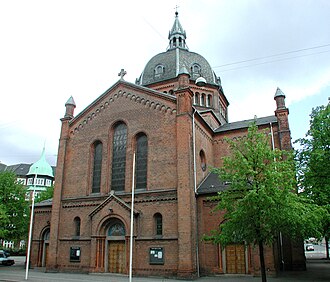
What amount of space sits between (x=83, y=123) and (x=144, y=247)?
40.2 feet

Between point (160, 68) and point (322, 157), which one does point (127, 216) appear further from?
point (160, 68)

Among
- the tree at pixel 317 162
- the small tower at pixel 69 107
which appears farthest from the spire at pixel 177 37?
the tree at pixel 317 162

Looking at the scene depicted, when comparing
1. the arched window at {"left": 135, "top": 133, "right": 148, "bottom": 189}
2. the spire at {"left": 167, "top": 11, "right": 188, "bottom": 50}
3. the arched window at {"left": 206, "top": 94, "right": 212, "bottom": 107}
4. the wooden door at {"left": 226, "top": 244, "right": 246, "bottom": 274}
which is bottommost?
the wooden door at {"left": 226, "top": 244, "right": 246, "bottom": 274}

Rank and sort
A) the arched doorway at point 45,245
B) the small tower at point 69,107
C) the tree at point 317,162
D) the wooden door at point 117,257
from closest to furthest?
the tree at point 317,162 < the wooden door at point 117,257 < the arched doorway at point 45,245 < the small tower at point 69,107

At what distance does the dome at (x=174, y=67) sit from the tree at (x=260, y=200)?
19.7m

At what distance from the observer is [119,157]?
2533cm

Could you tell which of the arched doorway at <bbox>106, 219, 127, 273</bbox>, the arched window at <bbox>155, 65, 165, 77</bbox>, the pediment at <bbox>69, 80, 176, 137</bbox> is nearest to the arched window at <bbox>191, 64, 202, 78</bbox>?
the arched window at <bbox>155, 65, 165, 77</bbox>

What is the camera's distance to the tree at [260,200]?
47.8 feet

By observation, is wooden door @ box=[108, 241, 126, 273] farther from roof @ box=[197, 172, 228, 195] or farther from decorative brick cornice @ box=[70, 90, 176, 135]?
decorative brick cornice @ box=[70, 90, 176, 135]

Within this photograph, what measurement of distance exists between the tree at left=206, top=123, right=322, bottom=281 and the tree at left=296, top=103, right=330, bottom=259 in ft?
13.7

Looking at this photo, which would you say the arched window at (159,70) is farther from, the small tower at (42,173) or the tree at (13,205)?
the small tower at (42,173)

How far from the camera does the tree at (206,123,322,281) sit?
14.6 m

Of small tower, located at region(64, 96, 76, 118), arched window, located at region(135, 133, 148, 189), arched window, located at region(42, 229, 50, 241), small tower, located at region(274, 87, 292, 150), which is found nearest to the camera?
arched window, located at region(135, 133, 148, 189)

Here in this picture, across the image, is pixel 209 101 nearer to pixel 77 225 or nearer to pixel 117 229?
pixel 117 229
